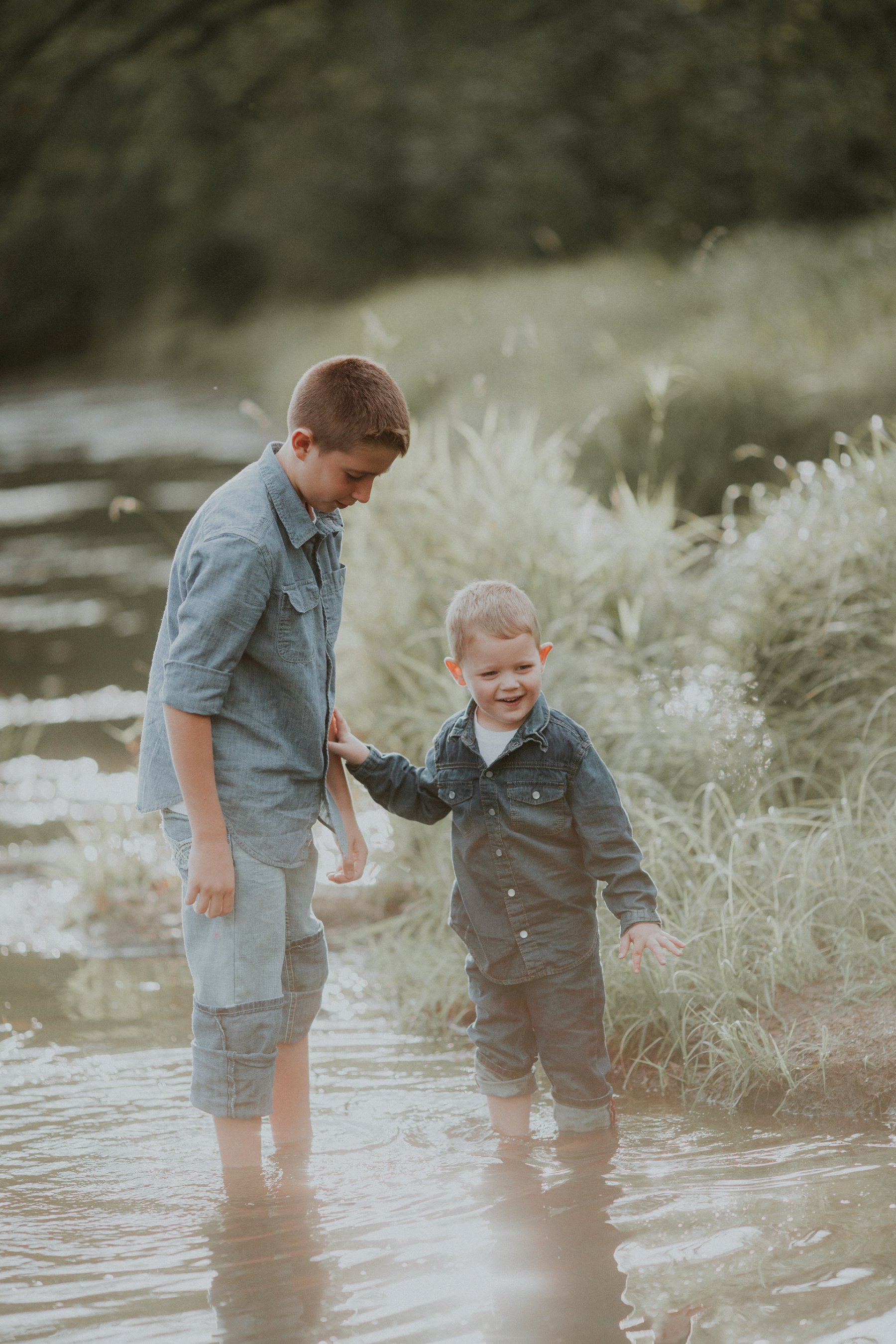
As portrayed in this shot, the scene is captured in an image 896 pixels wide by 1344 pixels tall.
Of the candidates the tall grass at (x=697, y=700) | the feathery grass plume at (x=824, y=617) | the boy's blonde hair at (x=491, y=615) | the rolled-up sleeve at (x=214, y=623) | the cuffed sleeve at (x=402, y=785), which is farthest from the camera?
the feathery grass plume at (x=824, y=617)

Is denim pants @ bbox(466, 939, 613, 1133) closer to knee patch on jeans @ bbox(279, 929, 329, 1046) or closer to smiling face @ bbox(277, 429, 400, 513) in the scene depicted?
knee patch on jeans @ bbox(279, 929, 329, 1046)

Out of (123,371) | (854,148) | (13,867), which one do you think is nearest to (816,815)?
(13,867)

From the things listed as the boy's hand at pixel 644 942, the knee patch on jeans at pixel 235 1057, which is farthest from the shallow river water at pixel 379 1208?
the boy's hand at pixel 644 942

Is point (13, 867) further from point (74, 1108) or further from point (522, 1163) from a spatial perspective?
point (522, 1163)

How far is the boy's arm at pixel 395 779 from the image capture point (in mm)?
2965

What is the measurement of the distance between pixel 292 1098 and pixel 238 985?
0.47 m

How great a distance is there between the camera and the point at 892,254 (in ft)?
39.8

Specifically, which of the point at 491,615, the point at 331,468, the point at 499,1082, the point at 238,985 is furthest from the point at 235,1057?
the point at 331,468

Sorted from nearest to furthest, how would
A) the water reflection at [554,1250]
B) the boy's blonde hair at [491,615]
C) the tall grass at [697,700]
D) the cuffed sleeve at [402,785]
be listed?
the water reflection at [554,1250] < the boy's blonde hair at [491,615] < the cuffed sleeve at [402,785] < the tall grass at [697,700]

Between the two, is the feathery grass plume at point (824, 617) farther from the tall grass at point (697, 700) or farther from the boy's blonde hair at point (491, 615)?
the boy's blonde hair at point (491, 615)

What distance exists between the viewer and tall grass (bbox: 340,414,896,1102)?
352 centimetres

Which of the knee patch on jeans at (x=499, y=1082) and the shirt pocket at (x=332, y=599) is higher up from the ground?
the shirt pocket at (x=332, y=599)

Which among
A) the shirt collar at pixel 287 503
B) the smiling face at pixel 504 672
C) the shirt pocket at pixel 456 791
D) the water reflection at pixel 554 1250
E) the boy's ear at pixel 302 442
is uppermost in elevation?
the boy's ear at pixel 302 442

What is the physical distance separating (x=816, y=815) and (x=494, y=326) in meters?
12.5
